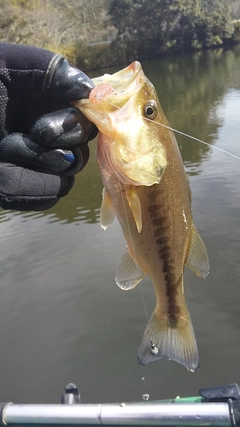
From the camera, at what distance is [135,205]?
2.17 m

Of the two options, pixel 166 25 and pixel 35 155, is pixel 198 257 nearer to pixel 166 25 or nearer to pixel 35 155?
pixel 35 155

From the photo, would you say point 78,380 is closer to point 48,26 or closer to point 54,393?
point 54,393

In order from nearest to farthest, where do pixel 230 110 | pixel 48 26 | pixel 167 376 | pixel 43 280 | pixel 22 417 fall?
pixel 22 417 < pixel 167 376 < pixel 43 280 < pixel 230 110 < pixel 48 26

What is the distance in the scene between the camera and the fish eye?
2.24 m

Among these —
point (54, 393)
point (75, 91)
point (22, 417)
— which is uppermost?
point (75, 91)

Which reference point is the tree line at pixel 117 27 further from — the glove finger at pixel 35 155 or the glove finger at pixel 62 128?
the glove finger at pixel 62 128

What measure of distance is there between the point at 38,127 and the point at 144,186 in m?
0.65

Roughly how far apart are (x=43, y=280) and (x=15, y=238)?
1.84 meters

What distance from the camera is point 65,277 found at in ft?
25.8

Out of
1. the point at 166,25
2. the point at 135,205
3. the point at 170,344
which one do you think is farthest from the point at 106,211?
the point at 166,25

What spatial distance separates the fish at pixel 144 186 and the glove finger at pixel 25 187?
1.15 feet

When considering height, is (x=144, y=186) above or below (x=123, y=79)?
below

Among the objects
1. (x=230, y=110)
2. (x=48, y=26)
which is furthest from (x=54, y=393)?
(x=48, y=26)

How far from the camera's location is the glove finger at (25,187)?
2391mm
